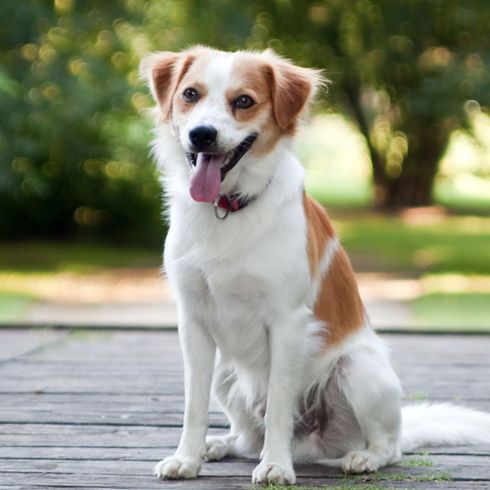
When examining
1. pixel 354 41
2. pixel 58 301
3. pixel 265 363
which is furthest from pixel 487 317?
pixel 265 363

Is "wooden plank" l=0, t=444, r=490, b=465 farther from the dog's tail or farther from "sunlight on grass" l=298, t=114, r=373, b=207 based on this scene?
"sunlight on grass" l=298, t=114, r=373, b=207

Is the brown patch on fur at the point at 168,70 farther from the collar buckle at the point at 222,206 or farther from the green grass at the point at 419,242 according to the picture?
the green grass at the point at 419,242

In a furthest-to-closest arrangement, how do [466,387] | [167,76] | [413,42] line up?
[413,42] → [466,387] → [167,76]

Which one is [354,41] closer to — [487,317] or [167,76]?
[487,317]

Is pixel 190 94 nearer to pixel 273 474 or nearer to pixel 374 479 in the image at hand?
pixel 273 474

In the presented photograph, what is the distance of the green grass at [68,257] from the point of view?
41.9 feet

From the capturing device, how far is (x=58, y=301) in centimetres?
1073

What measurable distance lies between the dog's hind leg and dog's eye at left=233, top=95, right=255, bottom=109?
927 millimetres

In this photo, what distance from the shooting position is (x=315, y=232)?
11.9ft

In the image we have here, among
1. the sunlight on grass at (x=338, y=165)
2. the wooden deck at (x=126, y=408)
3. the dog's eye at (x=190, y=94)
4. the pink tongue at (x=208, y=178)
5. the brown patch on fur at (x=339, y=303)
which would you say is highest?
the dog's eye at (x=190, y=94)

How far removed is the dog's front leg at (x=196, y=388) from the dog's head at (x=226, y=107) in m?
0.48

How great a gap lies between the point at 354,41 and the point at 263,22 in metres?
1.20

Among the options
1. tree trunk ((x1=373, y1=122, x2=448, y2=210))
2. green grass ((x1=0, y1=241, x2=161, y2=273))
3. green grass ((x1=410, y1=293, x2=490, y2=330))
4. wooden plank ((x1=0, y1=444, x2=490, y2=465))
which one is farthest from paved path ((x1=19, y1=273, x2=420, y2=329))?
wooden plank ((x1=0, y1=444, x2=490, y2=465))

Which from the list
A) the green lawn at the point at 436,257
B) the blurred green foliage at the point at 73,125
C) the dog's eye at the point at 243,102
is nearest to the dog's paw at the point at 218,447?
the dog's eye at the point at 243,102
